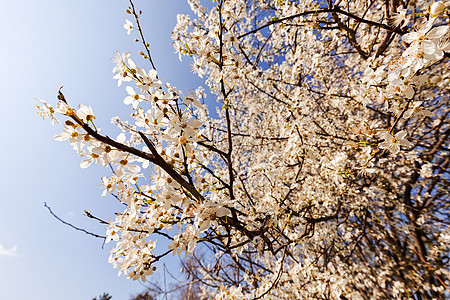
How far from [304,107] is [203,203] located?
6.77 feet

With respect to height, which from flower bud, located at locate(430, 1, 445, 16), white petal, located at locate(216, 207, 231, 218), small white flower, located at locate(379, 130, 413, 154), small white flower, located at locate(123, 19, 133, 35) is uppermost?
small white flower, located at locate(123, 19, 133, 35)

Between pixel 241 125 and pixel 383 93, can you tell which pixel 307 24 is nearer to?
pixel 383 93

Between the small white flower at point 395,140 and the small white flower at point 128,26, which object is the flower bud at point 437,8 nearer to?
the small white flower at point 395,140

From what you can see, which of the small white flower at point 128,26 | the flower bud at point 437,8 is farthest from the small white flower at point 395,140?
the small white flower at point 128,26

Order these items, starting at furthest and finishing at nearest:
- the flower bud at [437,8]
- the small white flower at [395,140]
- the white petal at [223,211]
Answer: the small white flower at [395,140], the white petal at [223,211], the flower bud at [437,8]

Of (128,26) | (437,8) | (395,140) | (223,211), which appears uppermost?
(128,26)

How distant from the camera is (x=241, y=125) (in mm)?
7332

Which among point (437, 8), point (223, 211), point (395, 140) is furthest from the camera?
point (395, 140)

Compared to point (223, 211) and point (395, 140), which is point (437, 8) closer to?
point (395, 140)

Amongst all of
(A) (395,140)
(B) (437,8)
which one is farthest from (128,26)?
(A) (395,140)

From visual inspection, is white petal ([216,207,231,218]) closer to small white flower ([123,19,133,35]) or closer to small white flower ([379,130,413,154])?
small white flower ([379,130,413,154])

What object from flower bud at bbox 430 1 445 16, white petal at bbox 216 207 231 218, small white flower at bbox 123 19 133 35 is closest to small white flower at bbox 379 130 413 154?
flower bud at bbox 430 1 445 16

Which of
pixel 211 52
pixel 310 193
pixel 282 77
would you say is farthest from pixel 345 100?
pixel 211 52

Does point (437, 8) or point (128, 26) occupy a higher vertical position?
point (128, 26)
